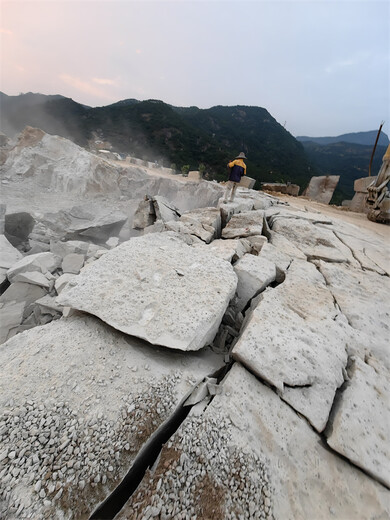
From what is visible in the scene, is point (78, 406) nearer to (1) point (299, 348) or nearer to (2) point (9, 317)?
(1) point (299, 348)

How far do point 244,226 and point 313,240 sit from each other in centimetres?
107

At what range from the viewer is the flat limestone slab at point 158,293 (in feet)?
5.15

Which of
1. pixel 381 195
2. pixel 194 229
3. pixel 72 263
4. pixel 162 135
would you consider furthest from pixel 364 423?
pixel 162 135

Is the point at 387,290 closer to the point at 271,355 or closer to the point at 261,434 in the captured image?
the point at 271,355

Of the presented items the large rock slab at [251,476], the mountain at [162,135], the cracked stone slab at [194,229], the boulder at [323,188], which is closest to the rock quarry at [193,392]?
the large rock slab at [251,476]

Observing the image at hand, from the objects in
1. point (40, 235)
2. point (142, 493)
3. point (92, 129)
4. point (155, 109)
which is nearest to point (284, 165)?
point (155, 109)

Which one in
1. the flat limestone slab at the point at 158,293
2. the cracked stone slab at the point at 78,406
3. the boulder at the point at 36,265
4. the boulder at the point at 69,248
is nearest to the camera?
the cracked stone slab at the point at 78,406

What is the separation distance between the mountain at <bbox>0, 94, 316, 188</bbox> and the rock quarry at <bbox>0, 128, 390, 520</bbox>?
84.6 ft

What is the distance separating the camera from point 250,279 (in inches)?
90.7

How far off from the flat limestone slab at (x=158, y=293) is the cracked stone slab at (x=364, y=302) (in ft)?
3.60

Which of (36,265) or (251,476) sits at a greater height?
(251,476)

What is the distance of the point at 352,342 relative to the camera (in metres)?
1.81

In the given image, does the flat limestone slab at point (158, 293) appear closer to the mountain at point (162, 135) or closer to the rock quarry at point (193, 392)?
the rock quarry at point (193, 392)

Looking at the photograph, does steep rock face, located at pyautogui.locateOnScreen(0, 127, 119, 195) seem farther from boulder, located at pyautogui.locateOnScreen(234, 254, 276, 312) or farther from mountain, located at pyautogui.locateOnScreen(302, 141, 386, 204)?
Result: mountain, located at pyautogui.locateOnScreen(302, 141, 386, 204)
